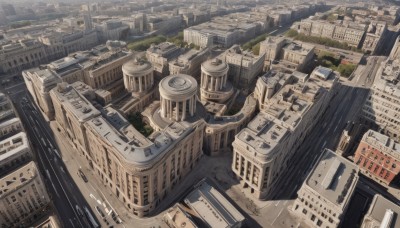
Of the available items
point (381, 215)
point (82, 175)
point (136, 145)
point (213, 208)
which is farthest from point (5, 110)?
point (381, 215)

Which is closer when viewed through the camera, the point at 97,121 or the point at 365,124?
the point at 97,121

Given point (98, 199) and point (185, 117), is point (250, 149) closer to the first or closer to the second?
point (185, 117)

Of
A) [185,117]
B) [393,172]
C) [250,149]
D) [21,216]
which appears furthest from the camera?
[185,117]

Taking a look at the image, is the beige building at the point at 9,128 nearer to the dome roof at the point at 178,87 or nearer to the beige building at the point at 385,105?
the dome roof at the point at 178,87

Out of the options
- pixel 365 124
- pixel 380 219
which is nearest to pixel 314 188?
pixel 380 219

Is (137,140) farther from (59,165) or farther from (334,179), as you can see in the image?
(334,179)

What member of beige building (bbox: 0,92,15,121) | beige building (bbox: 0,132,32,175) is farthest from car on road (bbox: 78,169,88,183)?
beige building (bbox: 0,92,15,121)

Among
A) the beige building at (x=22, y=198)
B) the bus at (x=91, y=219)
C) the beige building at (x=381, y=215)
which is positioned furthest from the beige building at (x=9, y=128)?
the beige building at (x=381, y=215)
